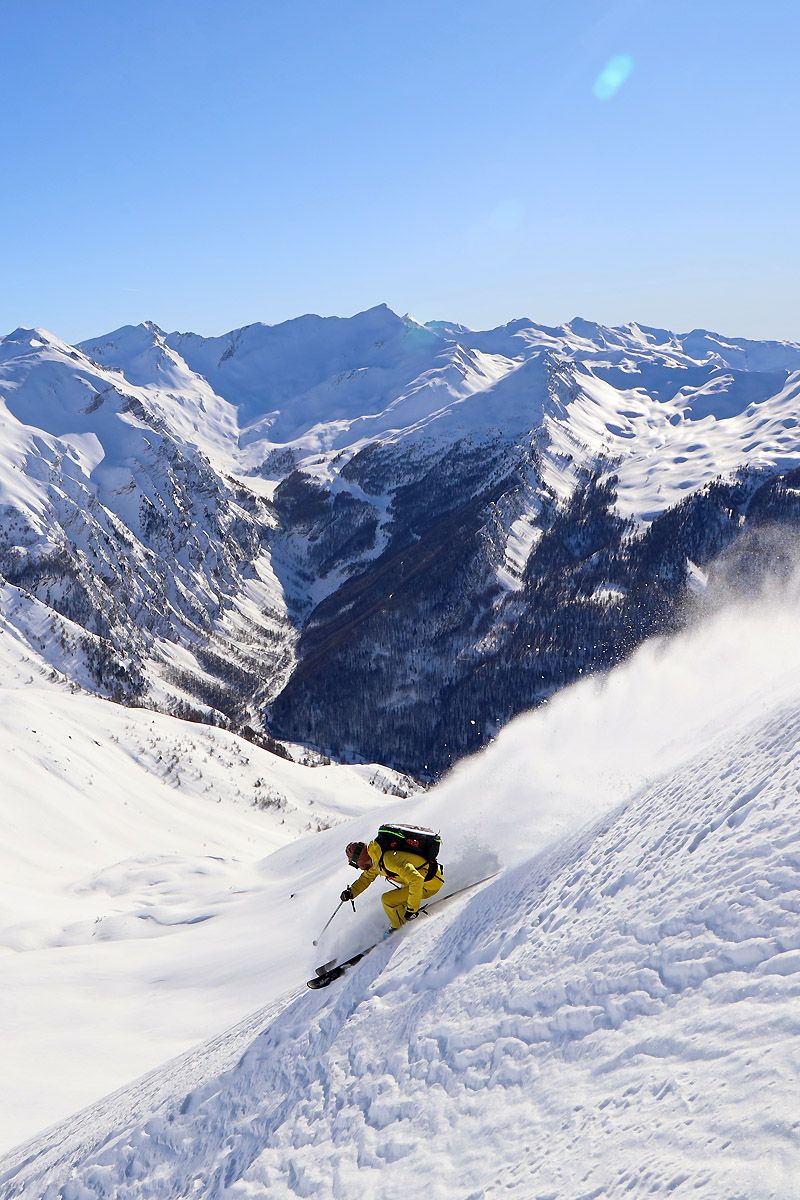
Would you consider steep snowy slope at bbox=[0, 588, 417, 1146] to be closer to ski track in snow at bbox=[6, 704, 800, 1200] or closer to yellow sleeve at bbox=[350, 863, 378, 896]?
ski track in snow at bbox=[6, 704, 800, 1200]

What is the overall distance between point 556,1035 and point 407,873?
16.7 feet

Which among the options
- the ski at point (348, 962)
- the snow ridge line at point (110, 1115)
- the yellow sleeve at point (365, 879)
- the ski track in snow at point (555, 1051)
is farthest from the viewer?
the yellow sleeve at point (365, 879)

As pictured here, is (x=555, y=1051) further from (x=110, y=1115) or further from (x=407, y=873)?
(x=110, y=1115)

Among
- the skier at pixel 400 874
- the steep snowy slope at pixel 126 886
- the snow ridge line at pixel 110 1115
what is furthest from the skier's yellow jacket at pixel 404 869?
the steep snowy slope at pixel 126 886

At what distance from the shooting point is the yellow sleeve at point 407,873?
44.4 feet

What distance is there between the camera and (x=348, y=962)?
45.3 feet

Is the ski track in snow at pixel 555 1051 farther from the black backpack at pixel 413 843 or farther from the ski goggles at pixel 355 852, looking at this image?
the ski goggles at pixel 355 852

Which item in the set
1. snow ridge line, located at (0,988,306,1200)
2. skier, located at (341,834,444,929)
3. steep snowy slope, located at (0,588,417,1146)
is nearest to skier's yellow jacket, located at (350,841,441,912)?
skier, located at (341,834,444,929)

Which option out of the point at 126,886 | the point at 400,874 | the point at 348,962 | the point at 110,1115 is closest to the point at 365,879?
the point at 400,874

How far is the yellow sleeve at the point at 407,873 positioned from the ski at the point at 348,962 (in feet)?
1.70

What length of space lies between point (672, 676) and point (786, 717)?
9.61m

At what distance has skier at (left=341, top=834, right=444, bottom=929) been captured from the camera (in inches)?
534

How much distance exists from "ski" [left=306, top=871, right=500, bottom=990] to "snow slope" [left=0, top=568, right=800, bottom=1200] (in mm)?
369

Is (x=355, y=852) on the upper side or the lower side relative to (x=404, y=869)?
upper
